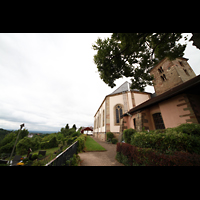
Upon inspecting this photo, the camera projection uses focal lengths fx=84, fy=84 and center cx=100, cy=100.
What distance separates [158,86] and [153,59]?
27.5 ft

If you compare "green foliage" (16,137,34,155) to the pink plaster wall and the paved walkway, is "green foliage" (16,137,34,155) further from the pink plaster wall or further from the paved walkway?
the pink plaster wall

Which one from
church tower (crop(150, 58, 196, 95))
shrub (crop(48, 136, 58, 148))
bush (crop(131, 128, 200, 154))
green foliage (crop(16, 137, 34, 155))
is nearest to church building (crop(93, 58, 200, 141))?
church tower (crop(150, 58, 196, 95))

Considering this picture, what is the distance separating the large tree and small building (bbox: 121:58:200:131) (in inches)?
65.2

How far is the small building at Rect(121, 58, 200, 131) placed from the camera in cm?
484

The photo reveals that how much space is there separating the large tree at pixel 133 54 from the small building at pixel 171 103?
1.66 m

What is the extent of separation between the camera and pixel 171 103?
579 centimetres

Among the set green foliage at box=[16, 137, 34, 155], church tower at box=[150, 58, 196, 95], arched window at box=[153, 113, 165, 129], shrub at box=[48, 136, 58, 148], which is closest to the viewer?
arched window at box=[153, 113, 165, 129]

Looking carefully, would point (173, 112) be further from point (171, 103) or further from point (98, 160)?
point (98, 160)

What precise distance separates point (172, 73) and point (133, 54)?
947 centimetres
